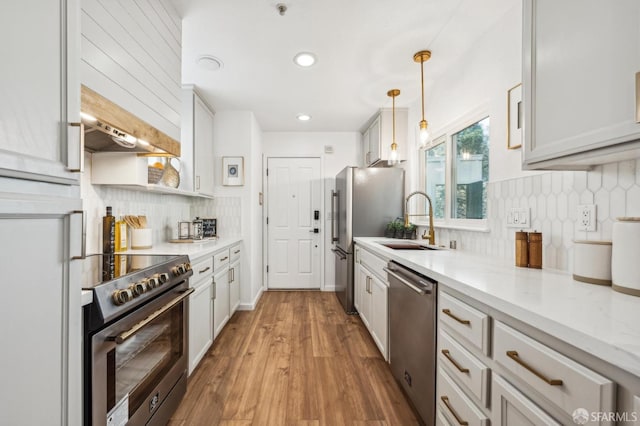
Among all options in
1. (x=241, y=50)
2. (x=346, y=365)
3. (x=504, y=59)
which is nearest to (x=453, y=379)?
(x=346, y=365)

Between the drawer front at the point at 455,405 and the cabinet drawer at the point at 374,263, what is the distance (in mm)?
941

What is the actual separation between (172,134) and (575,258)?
7.61ft

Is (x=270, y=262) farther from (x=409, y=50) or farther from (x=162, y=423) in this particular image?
(x=409, y=50)

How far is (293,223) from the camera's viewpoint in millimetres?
4465

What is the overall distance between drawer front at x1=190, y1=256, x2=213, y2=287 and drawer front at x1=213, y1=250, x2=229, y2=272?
10cm

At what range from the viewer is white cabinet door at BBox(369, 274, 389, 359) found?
221 cm

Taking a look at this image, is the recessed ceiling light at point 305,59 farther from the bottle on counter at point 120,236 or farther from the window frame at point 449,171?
the bottle on counter at point 120,236

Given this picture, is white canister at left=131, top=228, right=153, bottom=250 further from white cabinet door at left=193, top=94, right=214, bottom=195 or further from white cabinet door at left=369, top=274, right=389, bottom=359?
white cabinet door at left=369, top=274, right=389, bottom=359

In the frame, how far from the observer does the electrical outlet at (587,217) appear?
1273 mm

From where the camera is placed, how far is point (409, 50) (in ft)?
7.37

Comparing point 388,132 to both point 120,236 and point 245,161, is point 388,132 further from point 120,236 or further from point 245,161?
point 120,236

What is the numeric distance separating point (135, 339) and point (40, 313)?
0.63 m

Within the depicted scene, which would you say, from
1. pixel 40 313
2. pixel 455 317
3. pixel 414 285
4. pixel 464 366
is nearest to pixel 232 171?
pixel 414 285

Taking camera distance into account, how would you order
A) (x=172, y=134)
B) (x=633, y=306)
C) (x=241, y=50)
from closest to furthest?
(x=633, y=306) → (x=172, y=134) → (x=241, y=50)
